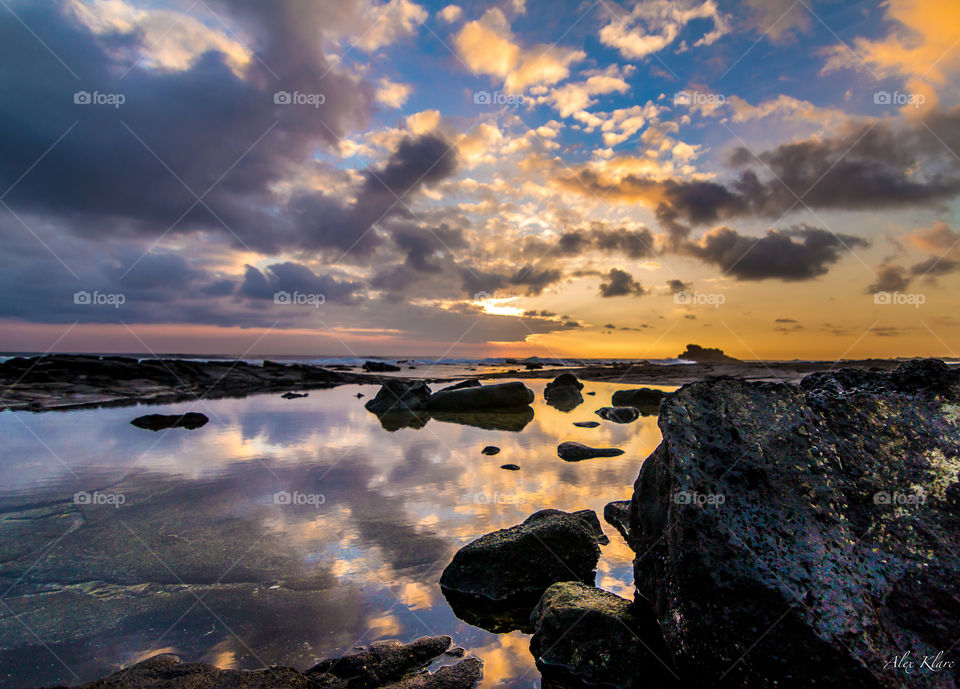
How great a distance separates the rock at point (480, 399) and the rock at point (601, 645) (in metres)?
16.2

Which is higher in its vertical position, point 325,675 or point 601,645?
point 601,645

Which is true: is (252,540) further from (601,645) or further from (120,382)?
(120,382)

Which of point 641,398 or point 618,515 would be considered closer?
point 618,515

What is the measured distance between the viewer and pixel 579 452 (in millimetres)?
9922

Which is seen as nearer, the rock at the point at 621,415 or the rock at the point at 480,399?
the rock at the point at 621,415

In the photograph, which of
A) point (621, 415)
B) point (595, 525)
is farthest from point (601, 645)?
point (621, 415)

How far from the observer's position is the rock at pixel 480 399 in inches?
778

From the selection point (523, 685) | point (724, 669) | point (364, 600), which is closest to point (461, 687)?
point (523, 685)

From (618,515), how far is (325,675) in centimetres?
430

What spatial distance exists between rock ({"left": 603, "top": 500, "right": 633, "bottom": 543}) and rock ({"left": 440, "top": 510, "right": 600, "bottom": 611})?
1.29m

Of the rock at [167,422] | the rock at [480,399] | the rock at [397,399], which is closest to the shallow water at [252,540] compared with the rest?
the rock at [167,422]

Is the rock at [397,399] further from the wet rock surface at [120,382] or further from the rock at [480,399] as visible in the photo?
the wet rock surface at [120,382]

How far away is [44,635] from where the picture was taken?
142 inches

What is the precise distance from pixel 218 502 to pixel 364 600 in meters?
4.12
